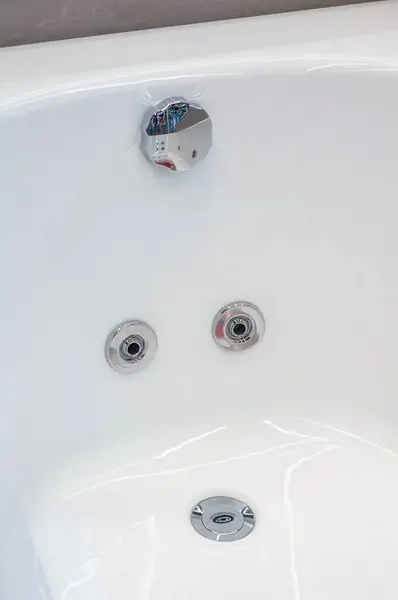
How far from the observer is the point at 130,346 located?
3.03 feet

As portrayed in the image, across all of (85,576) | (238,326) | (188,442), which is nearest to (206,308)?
(238,326)

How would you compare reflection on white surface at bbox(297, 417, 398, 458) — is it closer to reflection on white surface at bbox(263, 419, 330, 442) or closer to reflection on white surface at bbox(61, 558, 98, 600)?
reflection on white surface at bbox(263, 419, 330, 442)

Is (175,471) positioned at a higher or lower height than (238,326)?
lower

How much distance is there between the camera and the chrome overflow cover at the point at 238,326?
95 cm

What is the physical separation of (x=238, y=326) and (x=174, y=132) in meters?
0.27

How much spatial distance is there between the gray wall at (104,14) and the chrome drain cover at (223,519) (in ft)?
1.90

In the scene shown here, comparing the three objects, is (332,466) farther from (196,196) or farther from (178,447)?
(196,196)

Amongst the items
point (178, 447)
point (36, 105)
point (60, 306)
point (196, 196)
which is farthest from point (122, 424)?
point (36, 105)

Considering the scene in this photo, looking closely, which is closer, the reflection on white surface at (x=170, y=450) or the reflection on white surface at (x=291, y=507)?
the reflection on white surface at (x=291, y=507)

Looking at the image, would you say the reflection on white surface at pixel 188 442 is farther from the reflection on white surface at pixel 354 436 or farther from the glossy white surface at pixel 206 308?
the reflection on white surface at pixel 354 436

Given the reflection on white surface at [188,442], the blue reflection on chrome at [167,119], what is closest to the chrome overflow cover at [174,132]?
the blue reflection on chrome at [167,119]

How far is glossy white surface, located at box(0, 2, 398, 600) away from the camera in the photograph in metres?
0.81

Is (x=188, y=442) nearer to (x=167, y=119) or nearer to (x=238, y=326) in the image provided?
(x=238, y=326)

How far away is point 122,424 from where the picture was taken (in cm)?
94
